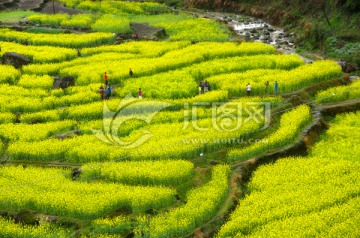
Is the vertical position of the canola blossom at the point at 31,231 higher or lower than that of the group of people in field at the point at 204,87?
lower

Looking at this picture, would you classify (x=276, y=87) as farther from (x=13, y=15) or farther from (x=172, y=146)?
(x=13, y=15)

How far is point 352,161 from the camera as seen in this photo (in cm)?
2173

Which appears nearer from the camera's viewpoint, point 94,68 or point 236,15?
point 94,68

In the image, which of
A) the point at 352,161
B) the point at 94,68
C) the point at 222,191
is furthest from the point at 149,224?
the point at 94,68

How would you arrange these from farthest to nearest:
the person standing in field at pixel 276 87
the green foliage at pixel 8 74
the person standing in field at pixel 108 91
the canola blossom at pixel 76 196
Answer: the green foliage at pixel 8 74, the person standing in field at pixel 108 91, the person standing in field at pixel 276 87, the canola blossom at pixel 76 196

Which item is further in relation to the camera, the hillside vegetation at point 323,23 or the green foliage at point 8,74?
the hillside vegetation at point 323,23

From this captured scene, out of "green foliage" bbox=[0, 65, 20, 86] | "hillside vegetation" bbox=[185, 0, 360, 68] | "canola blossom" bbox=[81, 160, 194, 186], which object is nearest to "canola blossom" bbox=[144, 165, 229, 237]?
"canola blossom" bbox=[81, 160, 194, 186]

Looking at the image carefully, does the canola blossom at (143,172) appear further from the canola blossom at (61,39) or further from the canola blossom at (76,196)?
the canola blossom at (61,39)

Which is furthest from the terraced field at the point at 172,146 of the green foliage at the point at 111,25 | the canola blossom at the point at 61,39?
the green foliage at the point at 111,25

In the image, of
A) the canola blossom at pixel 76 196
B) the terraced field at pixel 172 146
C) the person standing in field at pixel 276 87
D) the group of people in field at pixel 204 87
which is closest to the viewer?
the terraced field at pixel 172 146

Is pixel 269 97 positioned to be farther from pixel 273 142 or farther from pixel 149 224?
pixel 149 224

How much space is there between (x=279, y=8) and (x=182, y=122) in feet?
122

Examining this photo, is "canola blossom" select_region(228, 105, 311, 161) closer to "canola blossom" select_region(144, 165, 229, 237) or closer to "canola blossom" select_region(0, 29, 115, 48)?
"canola blossom" select_region(144, 165, 229, 237)

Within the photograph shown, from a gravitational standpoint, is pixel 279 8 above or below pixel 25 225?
above
